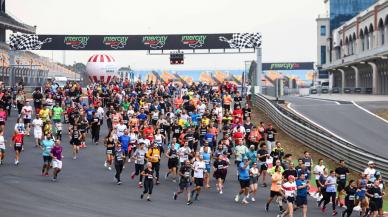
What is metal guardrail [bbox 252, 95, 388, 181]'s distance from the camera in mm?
22562

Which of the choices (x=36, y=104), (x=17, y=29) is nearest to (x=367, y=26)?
(x=17, y=29)

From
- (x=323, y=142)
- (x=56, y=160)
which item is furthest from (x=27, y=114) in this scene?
(x=323, y=142)

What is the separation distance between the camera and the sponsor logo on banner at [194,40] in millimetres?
51750

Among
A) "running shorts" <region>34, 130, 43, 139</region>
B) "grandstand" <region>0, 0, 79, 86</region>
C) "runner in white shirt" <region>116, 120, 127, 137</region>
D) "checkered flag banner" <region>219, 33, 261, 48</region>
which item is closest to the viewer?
"runner in white shirt" <region>116, 120, 127, 137</region>

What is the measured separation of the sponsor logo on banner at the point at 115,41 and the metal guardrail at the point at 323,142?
63.7ft

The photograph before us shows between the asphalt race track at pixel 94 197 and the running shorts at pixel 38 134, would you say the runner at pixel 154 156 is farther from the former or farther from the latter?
the running shorts at pixel 38 134

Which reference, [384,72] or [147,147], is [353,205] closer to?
[147,147]

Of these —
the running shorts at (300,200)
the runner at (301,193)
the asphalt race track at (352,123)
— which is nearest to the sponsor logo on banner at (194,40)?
the asphalt race track at (352,123)

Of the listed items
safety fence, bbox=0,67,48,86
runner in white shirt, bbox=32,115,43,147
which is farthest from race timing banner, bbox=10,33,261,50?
runner in white shirt, bbox=32,115,43,147

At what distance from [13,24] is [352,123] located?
54642 millimetres

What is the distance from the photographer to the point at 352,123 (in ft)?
112

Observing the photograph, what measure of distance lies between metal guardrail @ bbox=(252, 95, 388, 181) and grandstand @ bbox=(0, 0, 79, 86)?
2362 cm

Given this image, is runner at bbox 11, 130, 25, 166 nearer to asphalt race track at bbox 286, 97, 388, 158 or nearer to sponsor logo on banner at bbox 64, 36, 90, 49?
asphalt race track at bbox 286, 97, 388, 158

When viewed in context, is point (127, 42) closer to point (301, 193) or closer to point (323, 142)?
point (323, 142)
